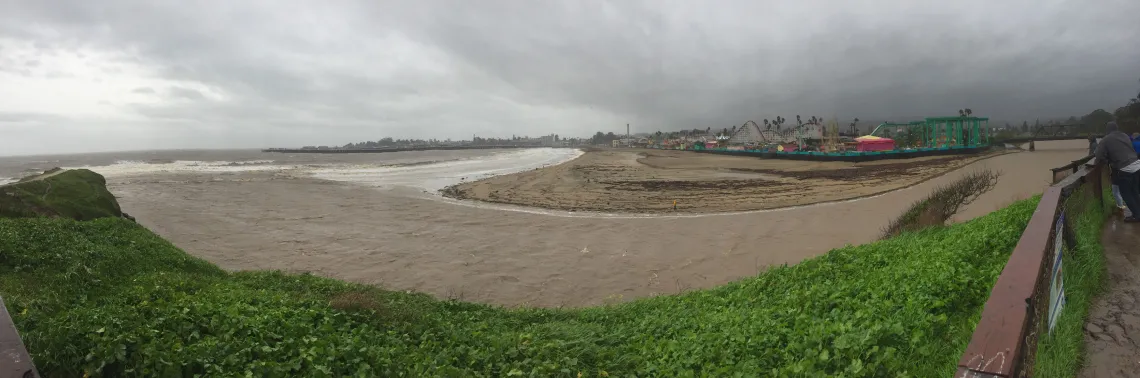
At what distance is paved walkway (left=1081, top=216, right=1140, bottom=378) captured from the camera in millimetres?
3191

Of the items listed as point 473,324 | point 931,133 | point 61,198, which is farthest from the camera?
point 931,133

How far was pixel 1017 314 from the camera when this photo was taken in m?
2.34

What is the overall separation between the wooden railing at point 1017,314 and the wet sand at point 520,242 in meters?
6.45

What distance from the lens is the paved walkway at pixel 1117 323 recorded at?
10.5ft

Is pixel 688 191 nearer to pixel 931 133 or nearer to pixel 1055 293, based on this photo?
pixel 1055 293

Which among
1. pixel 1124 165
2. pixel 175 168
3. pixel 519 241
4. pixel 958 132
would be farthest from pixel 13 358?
pixel 175 168

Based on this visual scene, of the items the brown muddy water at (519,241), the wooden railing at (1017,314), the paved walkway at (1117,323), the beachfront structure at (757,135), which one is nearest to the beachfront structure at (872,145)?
the brown muddy water at (519,241)

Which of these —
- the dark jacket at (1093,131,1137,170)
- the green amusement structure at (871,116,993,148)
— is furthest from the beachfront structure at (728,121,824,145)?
the dark jacket at (1093,131,1137,170)

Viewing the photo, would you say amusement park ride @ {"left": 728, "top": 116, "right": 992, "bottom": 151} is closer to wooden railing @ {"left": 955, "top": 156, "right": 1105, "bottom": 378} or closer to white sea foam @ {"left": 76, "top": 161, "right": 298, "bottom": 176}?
wooden railing @ {"left": 955, "top": 156, "right": 1105, "bottom": 378}

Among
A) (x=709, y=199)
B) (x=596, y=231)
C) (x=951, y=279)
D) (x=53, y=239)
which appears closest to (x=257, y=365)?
(x=53, y=239)

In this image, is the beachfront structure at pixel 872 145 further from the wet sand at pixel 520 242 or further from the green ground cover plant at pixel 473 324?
the green ground cover plant at pixel 473 324

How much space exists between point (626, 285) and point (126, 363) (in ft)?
26.0

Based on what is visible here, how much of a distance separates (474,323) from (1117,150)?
9598mm

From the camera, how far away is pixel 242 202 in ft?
76.1
